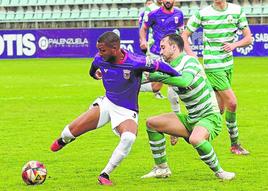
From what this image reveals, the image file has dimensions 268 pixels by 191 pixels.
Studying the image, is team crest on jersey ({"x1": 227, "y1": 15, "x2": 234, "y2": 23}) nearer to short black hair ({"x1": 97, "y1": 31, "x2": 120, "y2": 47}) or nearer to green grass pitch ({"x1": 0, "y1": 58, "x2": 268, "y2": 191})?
green grass pitch ({"x1": 0, "y1": 58, "x2": 268, "y2": 191})

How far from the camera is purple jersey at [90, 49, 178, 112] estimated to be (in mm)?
8094

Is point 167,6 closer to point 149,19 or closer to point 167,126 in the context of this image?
point 149,19

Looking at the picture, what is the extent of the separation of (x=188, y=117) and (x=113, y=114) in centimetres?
87

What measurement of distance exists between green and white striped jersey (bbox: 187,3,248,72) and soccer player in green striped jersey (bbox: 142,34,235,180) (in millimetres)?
2180

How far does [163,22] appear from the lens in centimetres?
1354

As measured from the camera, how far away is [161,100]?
59.9 feet

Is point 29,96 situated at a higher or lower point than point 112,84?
lower

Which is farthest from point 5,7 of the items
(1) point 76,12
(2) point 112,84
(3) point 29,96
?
(2) point 112,84

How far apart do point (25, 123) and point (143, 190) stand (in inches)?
256

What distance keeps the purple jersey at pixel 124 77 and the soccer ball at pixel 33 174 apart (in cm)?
115

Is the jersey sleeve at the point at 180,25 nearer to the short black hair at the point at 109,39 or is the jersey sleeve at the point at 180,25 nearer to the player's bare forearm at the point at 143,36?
the player's bare forearm at the point at 143,36

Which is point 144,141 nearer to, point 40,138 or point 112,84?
point 40,138

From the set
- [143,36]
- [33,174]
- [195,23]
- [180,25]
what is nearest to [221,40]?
[195,23]

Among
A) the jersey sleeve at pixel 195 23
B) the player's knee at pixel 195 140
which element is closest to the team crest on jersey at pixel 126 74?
the player's knee at pixel 195 140
